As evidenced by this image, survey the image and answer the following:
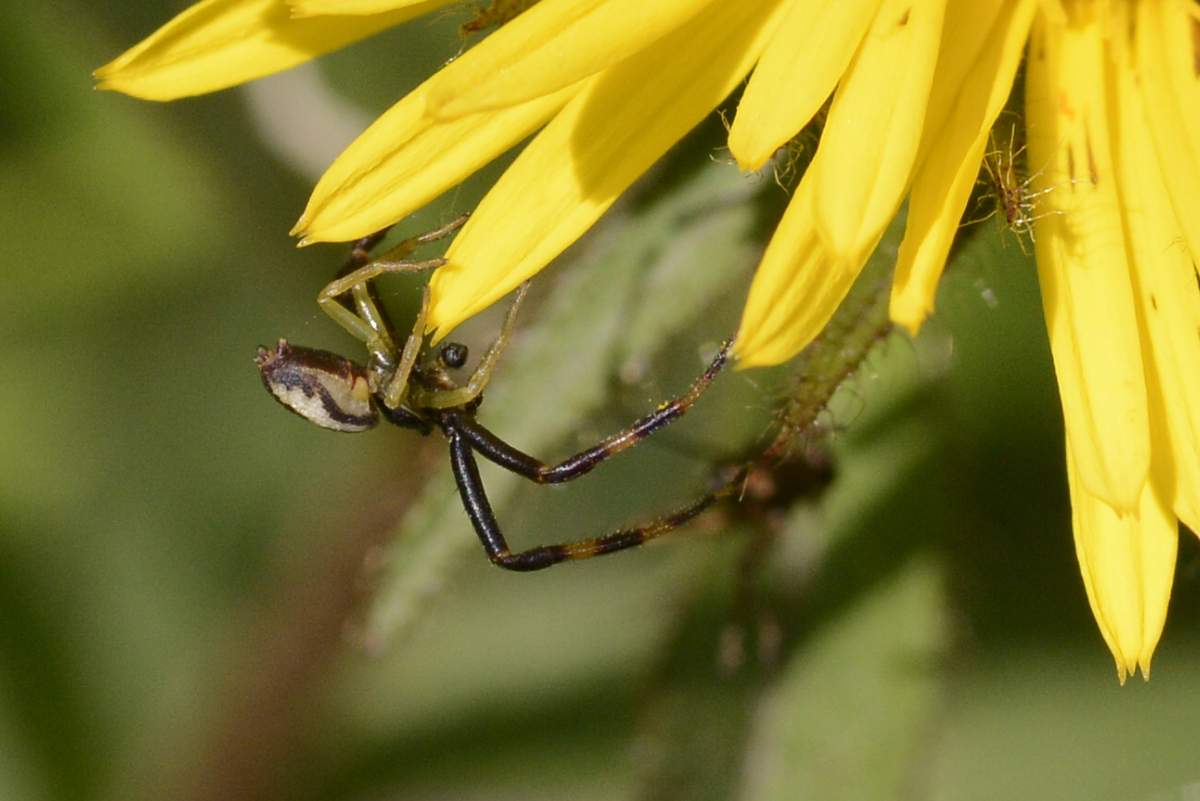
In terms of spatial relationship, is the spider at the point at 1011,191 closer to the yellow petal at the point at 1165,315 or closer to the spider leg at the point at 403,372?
the yellow petal at the point at 1165,315

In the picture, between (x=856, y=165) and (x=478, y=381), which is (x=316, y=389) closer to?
(x=478, y=381)

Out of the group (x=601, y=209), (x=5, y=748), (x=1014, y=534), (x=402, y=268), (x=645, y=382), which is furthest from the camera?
(x=5, y=748)

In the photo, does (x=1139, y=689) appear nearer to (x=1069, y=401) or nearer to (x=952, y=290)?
(x=952, y=290)

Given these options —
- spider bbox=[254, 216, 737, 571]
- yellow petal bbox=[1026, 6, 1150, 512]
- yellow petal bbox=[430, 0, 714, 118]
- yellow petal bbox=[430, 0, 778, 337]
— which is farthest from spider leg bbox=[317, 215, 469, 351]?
yellow petal bbox=[1026, 6, 1150, 512]

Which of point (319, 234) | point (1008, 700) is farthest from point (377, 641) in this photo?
point (1008, 700)

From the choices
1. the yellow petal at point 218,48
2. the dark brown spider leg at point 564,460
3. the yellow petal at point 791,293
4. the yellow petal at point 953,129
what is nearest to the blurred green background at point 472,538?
the dark brown spider leg at point 564,460

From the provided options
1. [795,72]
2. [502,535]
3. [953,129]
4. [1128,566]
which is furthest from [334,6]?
Answer: [1128,566]

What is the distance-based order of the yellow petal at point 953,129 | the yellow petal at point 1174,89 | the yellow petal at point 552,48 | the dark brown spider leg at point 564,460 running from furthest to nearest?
the dark brown spider leg at point 564,460
the yellow petal at point 1174,89
the yellow petal at point 953,129
the yellow petal at point 552,48
